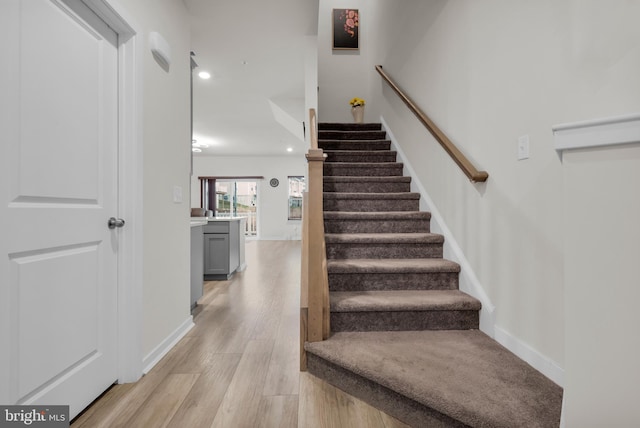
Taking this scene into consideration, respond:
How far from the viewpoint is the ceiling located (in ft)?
8.71

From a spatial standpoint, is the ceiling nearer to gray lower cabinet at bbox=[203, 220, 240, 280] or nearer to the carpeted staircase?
the carpeted staircase

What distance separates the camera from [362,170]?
3.39 metres

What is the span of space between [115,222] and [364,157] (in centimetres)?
274

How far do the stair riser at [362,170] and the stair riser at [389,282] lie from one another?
4.99ft

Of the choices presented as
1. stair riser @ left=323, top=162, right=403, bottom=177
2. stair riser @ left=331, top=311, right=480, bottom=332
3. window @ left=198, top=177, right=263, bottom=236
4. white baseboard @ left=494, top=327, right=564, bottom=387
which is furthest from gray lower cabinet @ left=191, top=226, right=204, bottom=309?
window @ left=198, top=177, right=263, bottom=236

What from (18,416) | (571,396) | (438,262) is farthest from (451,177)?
(18,416)

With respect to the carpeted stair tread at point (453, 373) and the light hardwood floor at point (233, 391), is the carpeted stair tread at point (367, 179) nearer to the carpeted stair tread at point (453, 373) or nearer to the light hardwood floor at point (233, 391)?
the light hardwood floor at point (233, 391)

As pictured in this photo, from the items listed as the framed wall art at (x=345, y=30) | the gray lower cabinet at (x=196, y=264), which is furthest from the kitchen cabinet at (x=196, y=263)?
the framed wall art at (x=345, y=30)

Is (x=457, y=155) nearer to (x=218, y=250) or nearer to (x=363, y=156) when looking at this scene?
(x=363, y=156)

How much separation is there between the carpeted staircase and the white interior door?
108cm

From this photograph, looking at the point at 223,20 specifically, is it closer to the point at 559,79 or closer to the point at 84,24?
the point at 84,24

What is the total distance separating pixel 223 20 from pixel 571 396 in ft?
11.0

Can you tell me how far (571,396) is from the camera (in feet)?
2.75

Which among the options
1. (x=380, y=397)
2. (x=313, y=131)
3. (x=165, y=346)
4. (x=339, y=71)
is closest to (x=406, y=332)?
(x=380, y=397)
